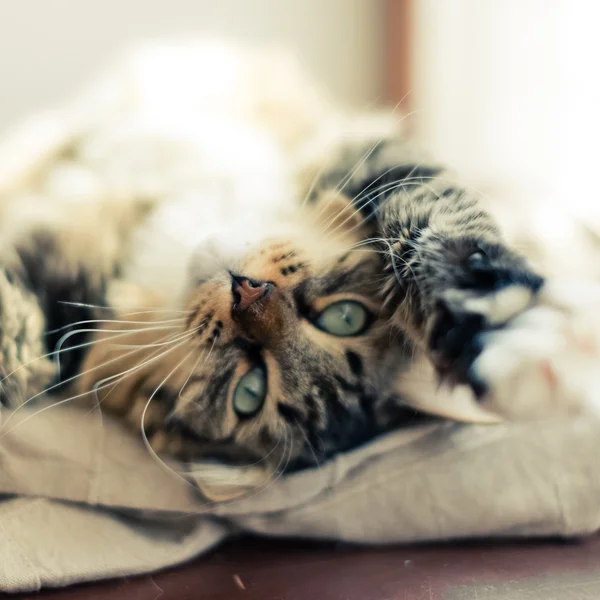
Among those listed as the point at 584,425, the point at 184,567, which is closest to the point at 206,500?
the point at 184,567

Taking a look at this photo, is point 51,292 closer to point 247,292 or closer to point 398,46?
point 247,292

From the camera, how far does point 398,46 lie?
156 cm

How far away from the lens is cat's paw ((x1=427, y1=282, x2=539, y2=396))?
583mm

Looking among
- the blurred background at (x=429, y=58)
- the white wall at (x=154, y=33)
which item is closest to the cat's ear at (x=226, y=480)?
the blurred background at (x=429, y=58)

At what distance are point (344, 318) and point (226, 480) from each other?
9.1 inches

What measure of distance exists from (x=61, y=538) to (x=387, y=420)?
0.38 meters

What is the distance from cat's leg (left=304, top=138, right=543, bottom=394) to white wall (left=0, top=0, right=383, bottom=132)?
70 cm

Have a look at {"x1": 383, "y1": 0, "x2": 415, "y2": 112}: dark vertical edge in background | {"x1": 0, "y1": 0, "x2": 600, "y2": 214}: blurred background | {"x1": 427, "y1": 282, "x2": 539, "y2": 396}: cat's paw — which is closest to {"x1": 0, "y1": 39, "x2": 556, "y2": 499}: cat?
{"x1": 427, "y1": 282, "x2": 539, "y2": 396}: cat's paw

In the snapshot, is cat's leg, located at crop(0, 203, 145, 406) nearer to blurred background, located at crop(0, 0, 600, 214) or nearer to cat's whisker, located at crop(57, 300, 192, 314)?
cat's whisker, located at crop(57, 300, 192, 314)

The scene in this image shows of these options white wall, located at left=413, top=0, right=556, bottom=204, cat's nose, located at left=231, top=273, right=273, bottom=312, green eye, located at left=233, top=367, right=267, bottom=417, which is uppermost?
white wall, located at left=413, top=0, right=556, bottom=204

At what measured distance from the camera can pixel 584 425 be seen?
71 cm

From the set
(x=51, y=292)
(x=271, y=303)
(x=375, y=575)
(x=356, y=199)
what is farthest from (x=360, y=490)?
(x=51, y=292)

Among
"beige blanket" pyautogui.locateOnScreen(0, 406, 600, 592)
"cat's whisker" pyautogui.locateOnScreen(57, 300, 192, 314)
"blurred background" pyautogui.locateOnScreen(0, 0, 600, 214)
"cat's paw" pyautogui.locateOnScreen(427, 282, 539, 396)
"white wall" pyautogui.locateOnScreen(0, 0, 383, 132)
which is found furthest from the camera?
"white wall" pyautogui.locateOnScreen(0, 0, 383, 132)

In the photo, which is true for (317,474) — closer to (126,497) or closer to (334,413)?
(334,413)
